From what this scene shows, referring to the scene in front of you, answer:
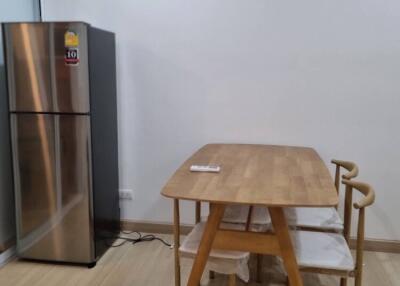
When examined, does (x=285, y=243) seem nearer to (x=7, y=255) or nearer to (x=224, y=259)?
(x=224, y=259)

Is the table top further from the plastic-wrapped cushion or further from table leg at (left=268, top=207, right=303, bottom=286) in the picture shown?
the plastic-wrapped cushion

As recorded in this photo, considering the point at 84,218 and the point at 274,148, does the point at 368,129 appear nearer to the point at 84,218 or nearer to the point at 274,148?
the point at 274,148

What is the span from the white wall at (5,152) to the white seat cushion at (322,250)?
1977 mm

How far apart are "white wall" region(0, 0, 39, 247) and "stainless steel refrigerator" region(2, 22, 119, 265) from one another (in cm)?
15

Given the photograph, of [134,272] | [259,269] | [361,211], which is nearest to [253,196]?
[361,211]

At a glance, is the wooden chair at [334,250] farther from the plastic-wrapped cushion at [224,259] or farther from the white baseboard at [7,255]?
the white baseboard at [7,255]

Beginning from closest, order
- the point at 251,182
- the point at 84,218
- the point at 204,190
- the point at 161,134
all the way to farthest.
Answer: the point at 204,190 → the point at 251,182 → the point at 84,218 → the point at 161,134

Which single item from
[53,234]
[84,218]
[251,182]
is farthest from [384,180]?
[53,234]

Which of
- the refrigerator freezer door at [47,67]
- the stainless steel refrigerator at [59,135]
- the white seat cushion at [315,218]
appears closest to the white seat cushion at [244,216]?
the white seat cushion at [315,218]

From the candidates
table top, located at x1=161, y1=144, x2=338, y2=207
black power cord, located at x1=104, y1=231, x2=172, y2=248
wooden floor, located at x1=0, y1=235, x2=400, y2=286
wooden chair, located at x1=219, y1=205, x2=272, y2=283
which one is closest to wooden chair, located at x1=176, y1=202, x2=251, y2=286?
wooden chair, located at x1=219, y1=205, x2=272, y2=283

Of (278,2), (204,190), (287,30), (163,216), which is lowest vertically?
(163,216)

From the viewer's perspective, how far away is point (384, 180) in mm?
2941

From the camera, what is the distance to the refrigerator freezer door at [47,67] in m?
2.49

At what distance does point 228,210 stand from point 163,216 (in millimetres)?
1058
